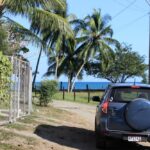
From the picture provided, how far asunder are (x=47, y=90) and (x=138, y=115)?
13339mm

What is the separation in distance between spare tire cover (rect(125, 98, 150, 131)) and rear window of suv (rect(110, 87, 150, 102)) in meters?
0.52

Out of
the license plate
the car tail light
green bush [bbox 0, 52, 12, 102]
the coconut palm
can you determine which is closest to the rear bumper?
the license plate

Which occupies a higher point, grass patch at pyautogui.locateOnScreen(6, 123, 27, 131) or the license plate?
grass patch at pyautogui.locateOnScreen(6, 123, 27, 131)

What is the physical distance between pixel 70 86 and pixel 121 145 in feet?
172

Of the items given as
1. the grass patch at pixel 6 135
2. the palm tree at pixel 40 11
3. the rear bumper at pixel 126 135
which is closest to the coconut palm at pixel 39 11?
the palm tree at pixel 40 11

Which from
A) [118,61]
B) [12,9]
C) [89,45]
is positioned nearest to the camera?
[12,9]

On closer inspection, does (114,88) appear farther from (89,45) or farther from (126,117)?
(89,45)

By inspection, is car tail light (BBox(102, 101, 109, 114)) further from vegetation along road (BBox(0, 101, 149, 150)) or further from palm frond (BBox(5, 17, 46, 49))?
palm frond (BBox(5, 17, 46, 49))

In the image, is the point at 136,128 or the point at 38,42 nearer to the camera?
the point at 136,128


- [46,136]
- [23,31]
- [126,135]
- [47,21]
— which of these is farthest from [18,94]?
[23,31]

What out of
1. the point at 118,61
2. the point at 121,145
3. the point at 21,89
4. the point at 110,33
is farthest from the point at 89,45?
the point at 121,145

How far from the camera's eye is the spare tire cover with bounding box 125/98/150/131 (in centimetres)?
1301

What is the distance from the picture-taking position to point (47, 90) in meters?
26.1

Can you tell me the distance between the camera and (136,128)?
13039 mm
